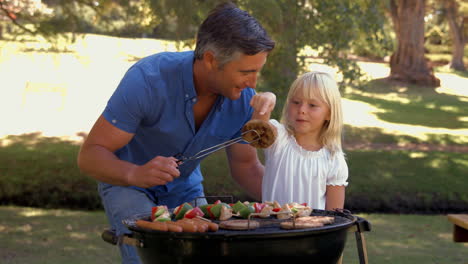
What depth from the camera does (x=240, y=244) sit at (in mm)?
2162

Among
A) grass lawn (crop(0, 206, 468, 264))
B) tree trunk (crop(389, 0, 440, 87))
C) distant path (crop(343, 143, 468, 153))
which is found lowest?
distant path (crop(343, 143, 468, 153))

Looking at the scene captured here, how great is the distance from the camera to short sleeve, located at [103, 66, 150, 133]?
2.71 m

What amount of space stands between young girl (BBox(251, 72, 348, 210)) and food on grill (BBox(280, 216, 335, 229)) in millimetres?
711

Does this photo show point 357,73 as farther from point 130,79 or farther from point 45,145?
point 130,79

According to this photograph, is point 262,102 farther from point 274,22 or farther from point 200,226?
point 274,22

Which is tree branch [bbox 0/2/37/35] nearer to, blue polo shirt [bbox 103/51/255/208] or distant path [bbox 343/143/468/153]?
blue polo shirt [bbox 103/51/255/208]

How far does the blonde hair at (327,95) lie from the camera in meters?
3.18

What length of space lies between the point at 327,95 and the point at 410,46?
17838 mm

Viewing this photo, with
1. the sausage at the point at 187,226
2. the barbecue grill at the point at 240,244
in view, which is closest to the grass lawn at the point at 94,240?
the barbecue grill at the point at 240,244

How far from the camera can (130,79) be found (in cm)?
275

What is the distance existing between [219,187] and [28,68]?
13393 mm

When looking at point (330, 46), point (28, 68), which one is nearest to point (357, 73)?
point (330, 46)

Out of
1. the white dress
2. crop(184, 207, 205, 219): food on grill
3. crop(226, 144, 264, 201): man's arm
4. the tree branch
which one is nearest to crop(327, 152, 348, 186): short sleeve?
the white dress

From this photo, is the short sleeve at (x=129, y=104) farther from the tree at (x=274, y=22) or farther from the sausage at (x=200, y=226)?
the tree at (x=274, y=22)
